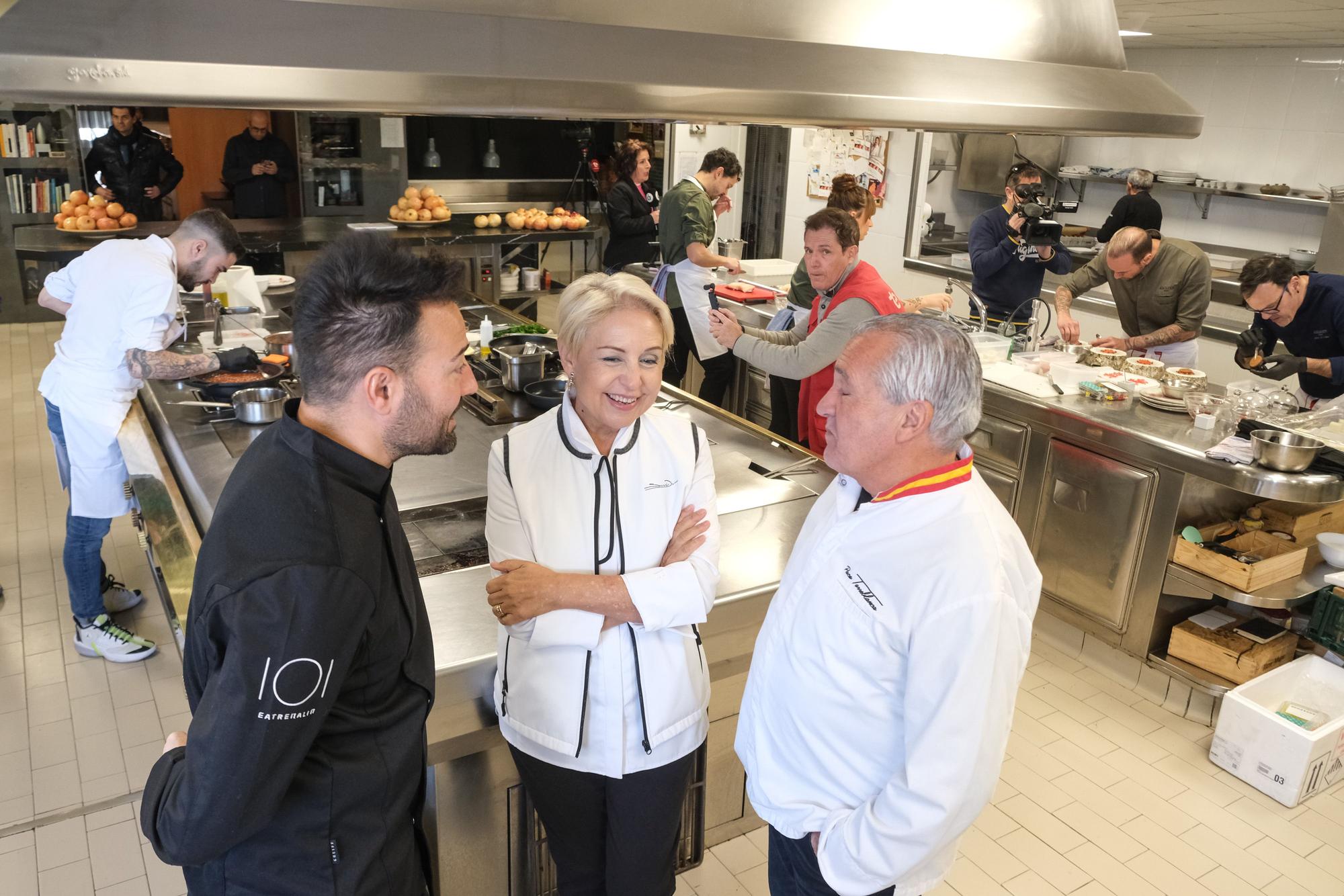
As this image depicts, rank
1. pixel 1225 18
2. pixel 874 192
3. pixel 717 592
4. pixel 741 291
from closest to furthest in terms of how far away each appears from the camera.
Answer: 1. pixel 717 592
2. pixel 1225 18
3. pixel 741 291
4. pixel 874 192

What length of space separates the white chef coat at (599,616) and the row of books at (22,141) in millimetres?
9232

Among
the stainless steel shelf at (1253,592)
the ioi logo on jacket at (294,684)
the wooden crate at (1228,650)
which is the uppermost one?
the ioi logo on jacket at (294,684)

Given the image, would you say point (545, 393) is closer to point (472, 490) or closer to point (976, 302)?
point (472, 490)

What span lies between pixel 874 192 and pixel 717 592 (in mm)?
6674

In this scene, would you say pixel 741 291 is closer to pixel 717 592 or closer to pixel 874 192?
pixel 874 192

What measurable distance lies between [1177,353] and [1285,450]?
6.12 ft

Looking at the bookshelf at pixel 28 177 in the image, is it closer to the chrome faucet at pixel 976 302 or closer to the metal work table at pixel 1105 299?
the metal work table at pixel 1105 299

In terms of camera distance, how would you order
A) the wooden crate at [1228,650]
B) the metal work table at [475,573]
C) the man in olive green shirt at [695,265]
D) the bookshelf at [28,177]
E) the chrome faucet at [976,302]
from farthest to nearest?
the bookshelf at [28,177] < the man in olive green shirt at [695,265] < the chrome faucet at [976,302] < the wooden crate at [1228,650] < the metal work table at [475,573]

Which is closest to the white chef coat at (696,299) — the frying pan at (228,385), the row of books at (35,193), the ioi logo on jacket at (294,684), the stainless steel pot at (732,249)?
the stainless steel pot at (732,249)

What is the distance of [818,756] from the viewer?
1.78m

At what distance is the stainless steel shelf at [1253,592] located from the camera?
3678 mm

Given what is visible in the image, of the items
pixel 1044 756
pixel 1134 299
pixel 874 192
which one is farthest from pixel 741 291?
pixel 1044 756

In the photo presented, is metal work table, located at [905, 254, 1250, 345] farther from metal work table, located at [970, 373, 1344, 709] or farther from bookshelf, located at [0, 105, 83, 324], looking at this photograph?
bookshelf, located at [0, 105, 83, 324]

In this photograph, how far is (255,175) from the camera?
9.26 meters
